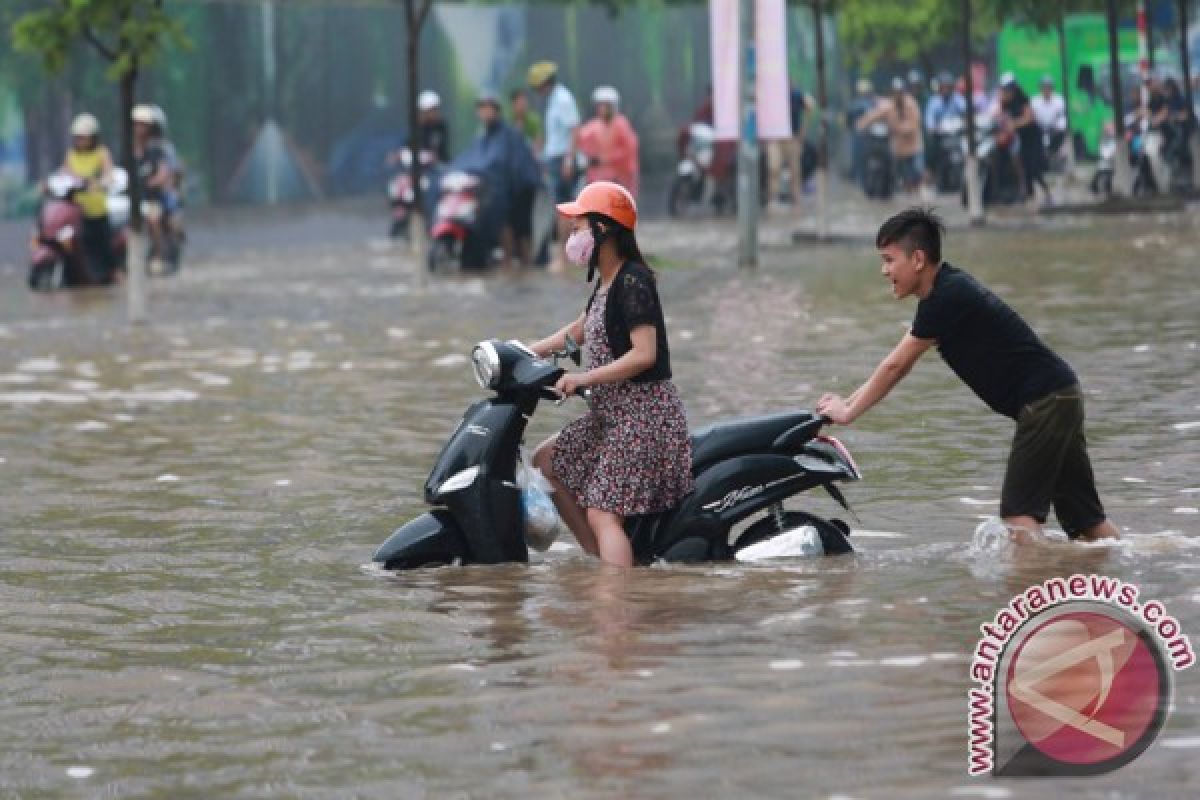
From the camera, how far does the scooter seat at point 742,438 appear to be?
998 centimetres

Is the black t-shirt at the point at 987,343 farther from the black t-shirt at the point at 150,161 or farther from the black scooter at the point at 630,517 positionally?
the black t-shirt at the point at 150,161

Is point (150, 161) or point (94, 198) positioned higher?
point (150, 161)

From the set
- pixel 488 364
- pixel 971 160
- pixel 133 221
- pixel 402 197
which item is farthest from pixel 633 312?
pixel 971 160

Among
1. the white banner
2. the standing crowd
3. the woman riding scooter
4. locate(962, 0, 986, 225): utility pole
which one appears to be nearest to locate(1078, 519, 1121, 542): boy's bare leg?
the woman riding scooter

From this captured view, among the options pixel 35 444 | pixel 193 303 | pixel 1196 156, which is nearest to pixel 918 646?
pixel 35 444

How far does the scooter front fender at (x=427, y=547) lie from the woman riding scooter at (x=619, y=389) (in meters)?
0.41

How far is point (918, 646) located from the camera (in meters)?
8.43

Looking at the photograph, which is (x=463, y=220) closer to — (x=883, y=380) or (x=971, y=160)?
(x=971, y=160)

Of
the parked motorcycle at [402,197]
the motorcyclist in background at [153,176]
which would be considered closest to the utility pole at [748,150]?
the parked motorcycle at [402,197]

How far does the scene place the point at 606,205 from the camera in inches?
385

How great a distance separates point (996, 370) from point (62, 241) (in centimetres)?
1860

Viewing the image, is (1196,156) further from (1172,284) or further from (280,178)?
(1172,284)

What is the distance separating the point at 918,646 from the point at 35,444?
6.96 meters

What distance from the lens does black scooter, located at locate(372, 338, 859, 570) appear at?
32.5 feet
